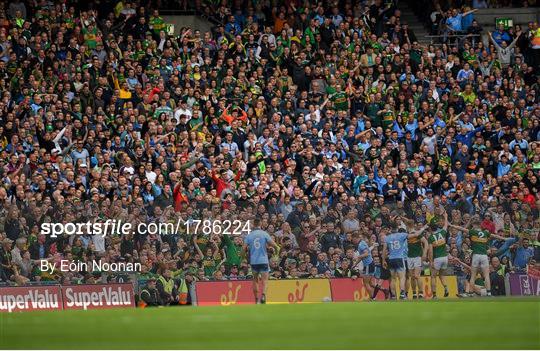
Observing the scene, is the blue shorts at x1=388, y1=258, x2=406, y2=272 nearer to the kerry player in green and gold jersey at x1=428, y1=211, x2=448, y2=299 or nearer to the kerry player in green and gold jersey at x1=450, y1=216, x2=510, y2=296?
the kerry player in green and gold jersey at x1=428, y1=211, x2=448, y2=299

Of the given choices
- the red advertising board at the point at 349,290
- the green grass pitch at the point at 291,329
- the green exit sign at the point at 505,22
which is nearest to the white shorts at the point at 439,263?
the red advertising board at the point at 349,290

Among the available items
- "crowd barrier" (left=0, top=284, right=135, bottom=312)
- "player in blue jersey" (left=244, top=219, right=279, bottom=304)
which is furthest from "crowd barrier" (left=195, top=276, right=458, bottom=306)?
"crowd barrier" (left=0, top=284, right=135, bottom=312)

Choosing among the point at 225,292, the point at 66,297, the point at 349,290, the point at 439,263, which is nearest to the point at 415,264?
the point at 439,263

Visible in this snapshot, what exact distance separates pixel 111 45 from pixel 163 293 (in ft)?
30.3

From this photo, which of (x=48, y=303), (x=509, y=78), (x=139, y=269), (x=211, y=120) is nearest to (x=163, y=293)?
(x=139, y=269)

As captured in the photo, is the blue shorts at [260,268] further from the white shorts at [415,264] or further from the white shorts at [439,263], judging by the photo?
the white shorts at [439,263]

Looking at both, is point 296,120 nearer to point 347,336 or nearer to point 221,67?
point 221,67

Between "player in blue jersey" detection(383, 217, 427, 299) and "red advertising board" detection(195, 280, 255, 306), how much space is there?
309 cm

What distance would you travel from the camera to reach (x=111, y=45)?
103 ft

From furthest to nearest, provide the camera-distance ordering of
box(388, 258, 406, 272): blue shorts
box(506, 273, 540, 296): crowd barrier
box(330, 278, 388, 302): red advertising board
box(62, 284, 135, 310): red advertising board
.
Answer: box(388, 258, 406, 272): blue shorts
box(506, 273, 540, 296): crowd barrier
box(330, 278, 388, 302): red advertising board
box(62, 284, 135, 310): red advertising board

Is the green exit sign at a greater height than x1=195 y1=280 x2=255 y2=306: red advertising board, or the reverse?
the green exit sign

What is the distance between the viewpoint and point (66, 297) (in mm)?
23672

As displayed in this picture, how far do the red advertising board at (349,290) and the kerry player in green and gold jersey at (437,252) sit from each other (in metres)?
1.05

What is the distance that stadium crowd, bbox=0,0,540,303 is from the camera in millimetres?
25109
